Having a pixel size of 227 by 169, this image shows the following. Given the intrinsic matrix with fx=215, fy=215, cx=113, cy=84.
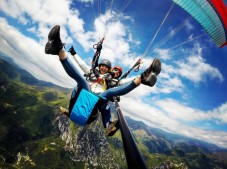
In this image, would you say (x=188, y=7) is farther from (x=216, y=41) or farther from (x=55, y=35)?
(x=55, y=35)

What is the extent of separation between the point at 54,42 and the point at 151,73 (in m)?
2.77

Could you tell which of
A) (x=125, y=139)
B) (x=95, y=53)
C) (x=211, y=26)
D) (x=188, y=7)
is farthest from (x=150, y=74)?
(x=211, y=26)

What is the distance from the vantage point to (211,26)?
426 inches

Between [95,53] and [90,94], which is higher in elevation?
[95,53]

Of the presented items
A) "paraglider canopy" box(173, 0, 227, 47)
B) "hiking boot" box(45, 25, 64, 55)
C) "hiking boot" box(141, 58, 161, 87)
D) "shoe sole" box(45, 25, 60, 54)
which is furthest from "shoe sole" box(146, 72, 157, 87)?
"paraglider canopy" box(173, 0, 227, 47)

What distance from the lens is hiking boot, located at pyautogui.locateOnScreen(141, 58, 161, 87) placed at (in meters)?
5.64

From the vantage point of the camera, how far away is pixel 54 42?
5898 millimetres

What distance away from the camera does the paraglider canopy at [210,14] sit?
9.30 meters

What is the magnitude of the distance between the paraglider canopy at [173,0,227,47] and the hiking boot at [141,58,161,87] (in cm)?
470

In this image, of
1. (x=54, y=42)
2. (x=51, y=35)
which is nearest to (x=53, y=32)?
(x=51, y=35)

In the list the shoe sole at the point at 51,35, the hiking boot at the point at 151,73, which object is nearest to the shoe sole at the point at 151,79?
the hiking boot at the point at 151,73

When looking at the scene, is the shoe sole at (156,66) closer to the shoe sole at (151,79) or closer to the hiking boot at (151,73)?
the hiking boot at (151,73)

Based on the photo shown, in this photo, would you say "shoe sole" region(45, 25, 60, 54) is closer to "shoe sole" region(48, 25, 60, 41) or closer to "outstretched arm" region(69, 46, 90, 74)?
"shoe sole" region(48, 25, 60, 41)

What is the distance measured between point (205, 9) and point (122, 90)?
6313 mm
